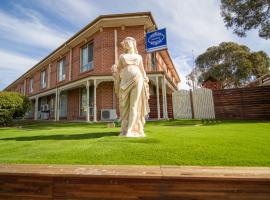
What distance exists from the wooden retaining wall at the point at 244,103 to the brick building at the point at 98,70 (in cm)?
340

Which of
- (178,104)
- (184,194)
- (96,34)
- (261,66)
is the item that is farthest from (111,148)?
(261,66)

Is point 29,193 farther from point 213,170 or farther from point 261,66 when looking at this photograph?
point 261,66

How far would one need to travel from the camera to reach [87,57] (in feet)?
54.4

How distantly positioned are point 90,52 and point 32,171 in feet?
49.5

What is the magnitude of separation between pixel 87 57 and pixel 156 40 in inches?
238

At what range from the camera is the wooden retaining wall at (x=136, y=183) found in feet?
6.33

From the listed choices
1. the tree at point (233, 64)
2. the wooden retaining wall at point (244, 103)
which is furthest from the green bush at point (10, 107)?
the tree at point (233, 64)

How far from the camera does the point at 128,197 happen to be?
2.00m

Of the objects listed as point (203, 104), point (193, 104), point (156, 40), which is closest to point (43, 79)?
point (156, 40)

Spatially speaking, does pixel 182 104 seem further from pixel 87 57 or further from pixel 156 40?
pixel 87 57

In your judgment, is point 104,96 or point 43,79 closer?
point 104,96

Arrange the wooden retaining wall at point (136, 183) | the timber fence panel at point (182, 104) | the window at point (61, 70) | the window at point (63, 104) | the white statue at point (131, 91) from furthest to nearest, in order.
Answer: the window at point (61, 70)
the window at point (63, 104)
the timber fence panel at point (182, 104)
the white statue at point (131, 91)
the wooden retaining wall at point (136, 183)

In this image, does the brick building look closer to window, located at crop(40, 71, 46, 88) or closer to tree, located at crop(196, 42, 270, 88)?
window, located at crop(40, 71, 46, 88)

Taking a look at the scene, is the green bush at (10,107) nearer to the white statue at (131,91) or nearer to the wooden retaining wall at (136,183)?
the white statue at (131,91)
